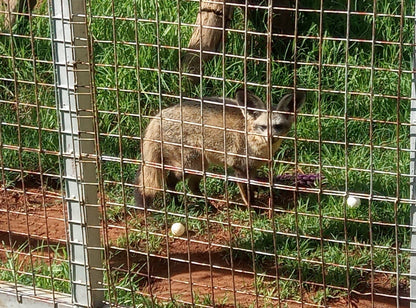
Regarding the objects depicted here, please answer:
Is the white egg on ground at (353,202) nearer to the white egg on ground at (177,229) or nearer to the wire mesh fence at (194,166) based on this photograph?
the wire mesh fence at (194,166)

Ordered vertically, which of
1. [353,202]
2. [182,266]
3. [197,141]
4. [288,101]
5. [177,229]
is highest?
[288,101]

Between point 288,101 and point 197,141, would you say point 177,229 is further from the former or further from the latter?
point 288,101

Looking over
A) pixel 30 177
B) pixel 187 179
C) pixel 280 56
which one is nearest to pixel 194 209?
pixel 187 179

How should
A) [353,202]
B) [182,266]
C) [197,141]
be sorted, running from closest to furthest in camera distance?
1. [182,266]
2. [353,202]
3. [197,141]

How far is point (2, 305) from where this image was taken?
14.5ft

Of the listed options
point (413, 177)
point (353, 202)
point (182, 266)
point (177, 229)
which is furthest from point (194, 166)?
point (413, 177)

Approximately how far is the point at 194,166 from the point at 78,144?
7.18ft

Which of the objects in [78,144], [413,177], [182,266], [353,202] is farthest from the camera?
[353,202]

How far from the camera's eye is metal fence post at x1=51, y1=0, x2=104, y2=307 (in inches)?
151

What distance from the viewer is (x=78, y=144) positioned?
3951 mm

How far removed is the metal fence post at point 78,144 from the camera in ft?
12.6

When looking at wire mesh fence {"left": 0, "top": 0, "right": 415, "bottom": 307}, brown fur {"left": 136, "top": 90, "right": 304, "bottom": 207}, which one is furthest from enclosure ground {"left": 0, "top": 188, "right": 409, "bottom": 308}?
brown fur {"left": 136, "top": 90, "right": 304, "bottom": 207}

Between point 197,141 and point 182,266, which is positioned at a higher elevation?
point 197,141

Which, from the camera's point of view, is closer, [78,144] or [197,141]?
[78,144]
